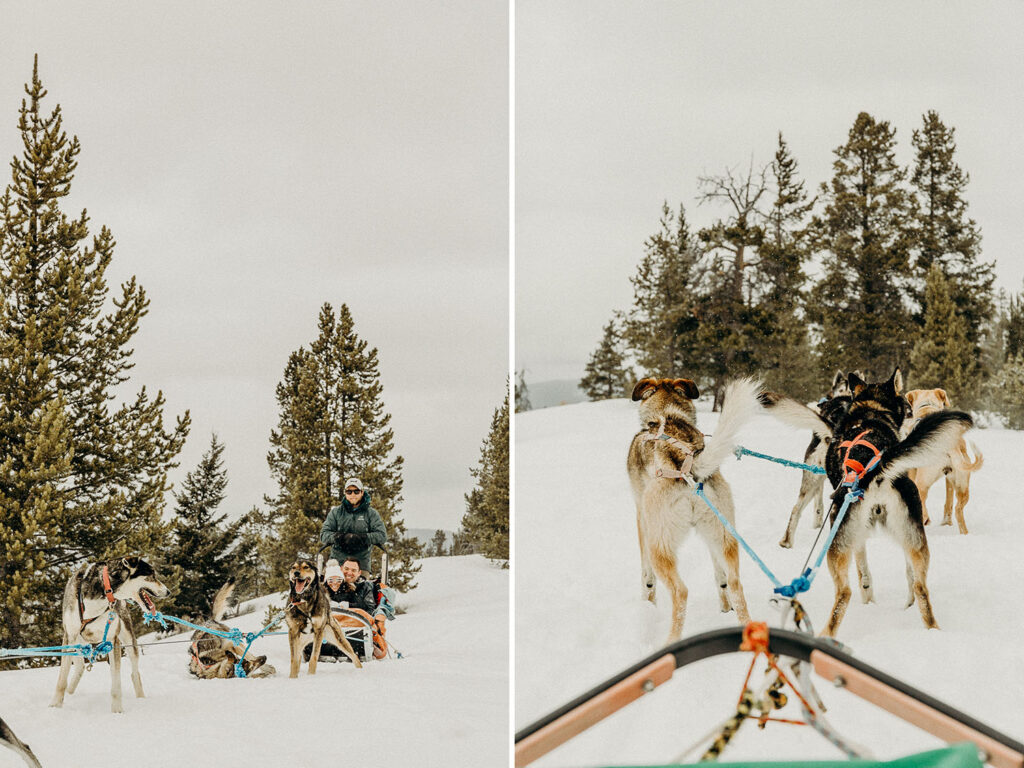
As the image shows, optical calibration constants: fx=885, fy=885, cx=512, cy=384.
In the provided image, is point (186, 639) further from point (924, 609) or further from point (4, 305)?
point (924, 609)

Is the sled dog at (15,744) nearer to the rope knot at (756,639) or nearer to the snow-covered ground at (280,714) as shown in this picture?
the snow-covered ground at (280,714)

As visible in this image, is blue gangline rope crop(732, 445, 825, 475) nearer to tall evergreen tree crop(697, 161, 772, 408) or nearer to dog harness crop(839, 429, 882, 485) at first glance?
dog harness crop(839, 429, 882, 485)

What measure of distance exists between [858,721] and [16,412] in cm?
280

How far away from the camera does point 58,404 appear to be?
3008mm

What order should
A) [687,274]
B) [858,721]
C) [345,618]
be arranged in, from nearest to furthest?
1. [858,721]
2. [687,274]
3. [345,618]

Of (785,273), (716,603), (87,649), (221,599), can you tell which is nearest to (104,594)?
(87,649)

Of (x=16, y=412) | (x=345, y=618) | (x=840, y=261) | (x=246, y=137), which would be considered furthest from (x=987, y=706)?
(x=246, y=137)

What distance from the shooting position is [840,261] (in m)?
2.94

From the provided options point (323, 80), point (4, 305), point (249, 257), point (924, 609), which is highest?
point (323, 80)

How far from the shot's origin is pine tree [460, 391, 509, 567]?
493 cm

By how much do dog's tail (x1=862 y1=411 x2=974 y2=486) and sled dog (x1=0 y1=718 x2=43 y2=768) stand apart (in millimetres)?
2635

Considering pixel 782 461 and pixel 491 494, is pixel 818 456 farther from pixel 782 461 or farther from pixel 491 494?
pixel 491 494

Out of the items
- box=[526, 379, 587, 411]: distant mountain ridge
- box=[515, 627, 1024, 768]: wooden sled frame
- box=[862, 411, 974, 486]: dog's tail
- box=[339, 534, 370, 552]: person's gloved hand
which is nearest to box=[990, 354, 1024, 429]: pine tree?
box=[862, 411, 974, 486]: dog's tail

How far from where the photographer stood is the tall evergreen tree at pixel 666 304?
300 cm
